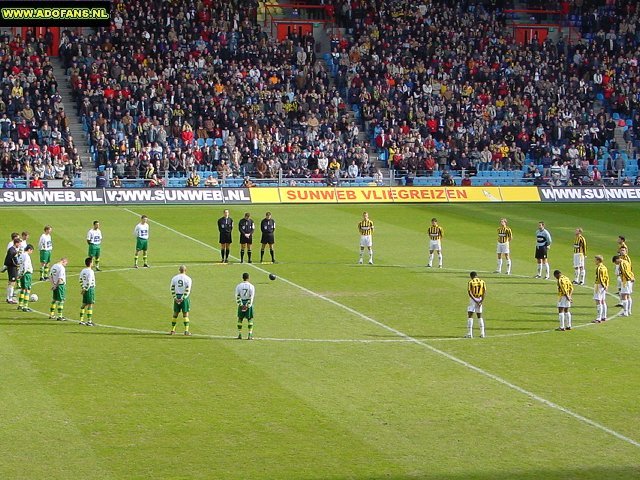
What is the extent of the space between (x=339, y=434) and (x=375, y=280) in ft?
57.9

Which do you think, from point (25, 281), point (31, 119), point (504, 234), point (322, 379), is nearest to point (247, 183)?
point (31, 119)

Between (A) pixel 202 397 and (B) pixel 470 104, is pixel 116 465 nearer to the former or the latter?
(A) pixel 202 397

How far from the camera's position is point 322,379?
25188 millimetres

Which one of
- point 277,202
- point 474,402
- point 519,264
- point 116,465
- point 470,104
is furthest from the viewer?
point 470,104

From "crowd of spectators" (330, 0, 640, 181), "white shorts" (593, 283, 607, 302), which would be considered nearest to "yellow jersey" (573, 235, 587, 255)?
"white shorts" (593, 283, 607, 302)

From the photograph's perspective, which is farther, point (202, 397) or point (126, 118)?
point (126, 118)

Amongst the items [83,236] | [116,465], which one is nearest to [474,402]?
[116,465]

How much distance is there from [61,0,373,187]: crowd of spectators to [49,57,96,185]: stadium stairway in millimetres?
729

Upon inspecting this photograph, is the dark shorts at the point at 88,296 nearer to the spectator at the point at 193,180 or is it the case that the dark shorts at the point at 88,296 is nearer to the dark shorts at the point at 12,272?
the dark shorts at the point at 12,272

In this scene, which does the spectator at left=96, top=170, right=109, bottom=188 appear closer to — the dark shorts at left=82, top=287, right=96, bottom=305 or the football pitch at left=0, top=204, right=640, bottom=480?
the football pitch at left=0, top=204, right=640, bottom=480

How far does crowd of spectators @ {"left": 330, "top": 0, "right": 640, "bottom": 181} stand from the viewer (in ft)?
226

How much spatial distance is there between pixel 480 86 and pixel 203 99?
Answer: 17.9m

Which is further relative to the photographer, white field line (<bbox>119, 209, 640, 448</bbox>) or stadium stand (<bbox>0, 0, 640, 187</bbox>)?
stadium stand (<bbox>0, 0, 640, 187</bbox>)

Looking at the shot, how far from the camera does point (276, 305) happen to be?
34.0 metres
